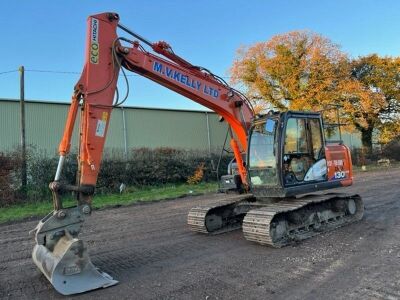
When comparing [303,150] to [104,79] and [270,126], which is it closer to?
[270,126]

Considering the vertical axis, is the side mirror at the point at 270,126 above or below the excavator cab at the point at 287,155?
above

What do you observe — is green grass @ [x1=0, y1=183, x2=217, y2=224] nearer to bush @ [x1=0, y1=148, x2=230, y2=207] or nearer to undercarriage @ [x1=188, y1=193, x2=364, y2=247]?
bush @ [x1=0, y1=148, x2=230, y2=207]

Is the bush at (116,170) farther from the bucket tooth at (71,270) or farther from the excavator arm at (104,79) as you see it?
the bucket tooth at (71,270)

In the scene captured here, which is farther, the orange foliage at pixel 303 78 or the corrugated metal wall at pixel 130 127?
the orange foliage at pixel 303 78

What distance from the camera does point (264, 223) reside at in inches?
277

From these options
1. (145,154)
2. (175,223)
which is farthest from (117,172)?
(175,223)

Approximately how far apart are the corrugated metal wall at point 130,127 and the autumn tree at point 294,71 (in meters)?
4.01

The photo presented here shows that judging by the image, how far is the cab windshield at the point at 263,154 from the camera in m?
7.71

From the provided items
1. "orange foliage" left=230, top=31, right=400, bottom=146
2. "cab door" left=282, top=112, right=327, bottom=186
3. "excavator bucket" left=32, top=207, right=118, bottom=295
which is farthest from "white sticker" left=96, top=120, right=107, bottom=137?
"orange foliage" left=230, top=31, right=400, bottom=146

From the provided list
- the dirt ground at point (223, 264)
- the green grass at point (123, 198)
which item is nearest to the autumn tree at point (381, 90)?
the green grass at point (123, 198)

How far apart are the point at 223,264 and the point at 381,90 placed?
28975 mm

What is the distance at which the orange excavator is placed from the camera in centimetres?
546

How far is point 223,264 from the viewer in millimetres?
6242

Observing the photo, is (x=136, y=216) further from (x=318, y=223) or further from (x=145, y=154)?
(x=145, y=154)
